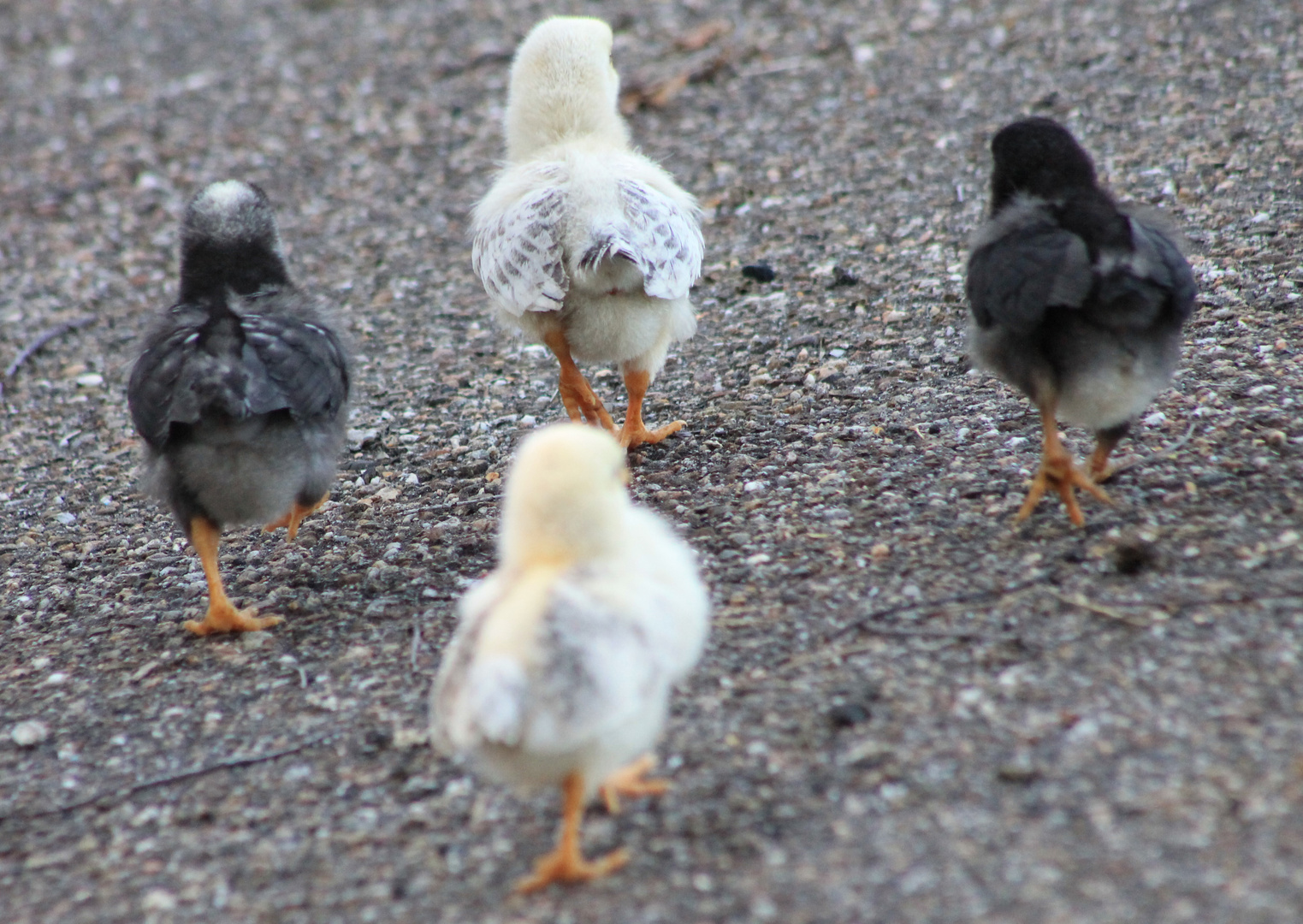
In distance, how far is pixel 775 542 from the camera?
479cm

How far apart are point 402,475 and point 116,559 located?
134 centimetres

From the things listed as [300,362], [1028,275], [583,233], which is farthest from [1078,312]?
[300,362]

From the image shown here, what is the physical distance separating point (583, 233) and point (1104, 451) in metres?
2.27

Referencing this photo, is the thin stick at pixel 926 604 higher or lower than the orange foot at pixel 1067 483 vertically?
lower

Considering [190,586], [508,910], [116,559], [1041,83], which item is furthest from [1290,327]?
[116,559]

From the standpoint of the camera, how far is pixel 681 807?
3.44m

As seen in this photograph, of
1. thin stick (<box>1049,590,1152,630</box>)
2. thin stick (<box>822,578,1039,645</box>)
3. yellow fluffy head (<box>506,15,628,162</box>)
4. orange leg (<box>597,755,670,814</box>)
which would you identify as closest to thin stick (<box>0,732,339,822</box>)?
orange leg (<box>597,755,670,814</box>)

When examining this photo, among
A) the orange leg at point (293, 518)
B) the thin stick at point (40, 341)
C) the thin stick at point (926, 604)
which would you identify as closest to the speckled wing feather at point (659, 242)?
the orange leg at point (293, 518)

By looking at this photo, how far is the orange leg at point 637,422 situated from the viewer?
19.1 ft

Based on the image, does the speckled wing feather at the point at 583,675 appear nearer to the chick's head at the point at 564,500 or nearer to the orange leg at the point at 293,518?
the chick's head at the point at 564,500

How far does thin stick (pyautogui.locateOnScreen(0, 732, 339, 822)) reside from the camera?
3902mm

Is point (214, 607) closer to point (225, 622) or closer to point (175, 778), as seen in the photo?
point (225, 622)

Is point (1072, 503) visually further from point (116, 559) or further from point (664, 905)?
point (116, 559)

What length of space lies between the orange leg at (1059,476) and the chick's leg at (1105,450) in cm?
16
